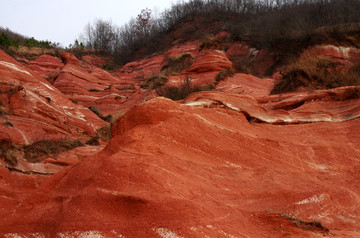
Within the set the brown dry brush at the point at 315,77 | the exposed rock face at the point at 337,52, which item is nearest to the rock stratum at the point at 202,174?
the brown dry brush at the point at 315,77

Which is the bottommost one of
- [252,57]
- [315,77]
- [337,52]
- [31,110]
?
[31,110]

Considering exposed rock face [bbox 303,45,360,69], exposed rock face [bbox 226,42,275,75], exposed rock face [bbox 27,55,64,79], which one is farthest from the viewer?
exposed rock face [bbox 27,55,64,79]

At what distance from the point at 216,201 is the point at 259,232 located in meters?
0.50

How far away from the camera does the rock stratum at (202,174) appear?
2.74 meters

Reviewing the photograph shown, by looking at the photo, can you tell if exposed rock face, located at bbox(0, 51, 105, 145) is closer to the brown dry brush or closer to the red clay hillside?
the red clay hillside

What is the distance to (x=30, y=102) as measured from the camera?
8.39 metres

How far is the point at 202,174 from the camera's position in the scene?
11.8 feet

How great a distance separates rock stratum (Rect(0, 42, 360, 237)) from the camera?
2.74 m

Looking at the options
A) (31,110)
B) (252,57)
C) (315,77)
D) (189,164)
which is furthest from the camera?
(252,57)

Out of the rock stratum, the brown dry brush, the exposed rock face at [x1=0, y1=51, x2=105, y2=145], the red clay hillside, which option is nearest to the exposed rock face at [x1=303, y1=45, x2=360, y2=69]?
the brown dry brush

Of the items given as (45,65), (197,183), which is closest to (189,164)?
(197,183)

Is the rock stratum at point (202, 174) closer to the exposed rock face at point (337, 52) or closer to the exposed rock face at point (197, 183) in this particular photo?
the exposed rock face at point (197, 183)

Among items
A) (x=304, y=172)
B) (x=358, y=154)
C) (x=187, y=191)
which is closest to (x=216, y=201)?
(x=187, y=191)

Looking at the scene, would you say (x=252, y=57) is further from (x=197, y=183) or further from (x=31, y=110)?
(x=197, y=183)
